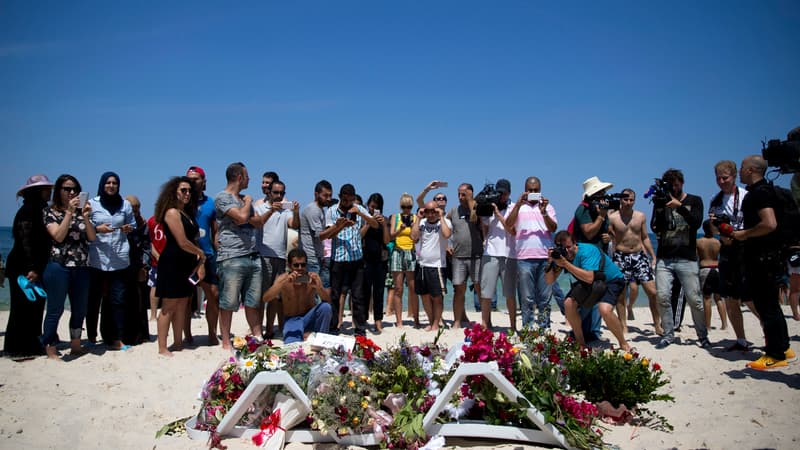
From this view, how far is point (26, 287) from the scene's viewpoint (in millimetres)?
5320

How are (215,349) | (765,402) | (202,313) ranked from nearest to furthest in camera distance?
(765,402), (215,349), (202,313)

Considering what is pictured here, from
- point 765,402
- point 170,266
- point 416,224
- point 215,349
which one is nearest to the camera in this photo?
point 765,402

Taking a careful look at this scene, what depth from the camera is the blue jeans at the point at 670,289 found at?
248 inches

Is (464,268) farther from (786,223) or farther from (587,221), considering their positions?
(786,223)

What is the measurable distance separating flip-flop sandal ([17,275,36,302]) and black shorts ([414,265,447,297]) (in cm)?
460

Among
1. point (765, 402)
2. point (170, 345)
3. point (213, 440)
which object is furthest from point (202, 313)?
point (765, 402)

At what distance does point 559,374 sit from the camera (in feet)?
12.4

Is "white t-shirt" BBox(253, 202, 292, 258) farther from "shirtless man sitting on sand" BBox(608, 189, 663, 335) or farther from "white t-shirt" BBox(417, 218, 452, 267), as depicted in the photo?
"shirtless man sitting on sand" BBox(608, 189, 663, 335)

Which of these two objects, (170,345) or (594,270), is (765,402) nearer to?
(594,270)

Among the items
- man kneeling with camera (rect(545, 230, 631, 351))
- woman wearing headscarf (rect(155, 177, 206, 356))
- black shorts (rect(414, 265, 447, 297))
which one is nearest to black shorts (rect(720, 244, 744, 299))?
man kneeling with camera (rect(545, 230, 631, 351))

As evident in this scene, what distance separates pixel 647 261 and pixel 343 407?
522cm

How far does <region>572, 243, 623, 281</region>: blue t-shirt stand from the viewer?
5.98 m

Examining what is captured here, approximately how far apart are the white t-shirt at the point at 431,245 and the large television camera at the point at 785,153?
4.20 m

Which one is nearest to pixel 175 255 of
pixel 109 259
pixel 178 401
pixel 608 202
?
pixel 109 259
